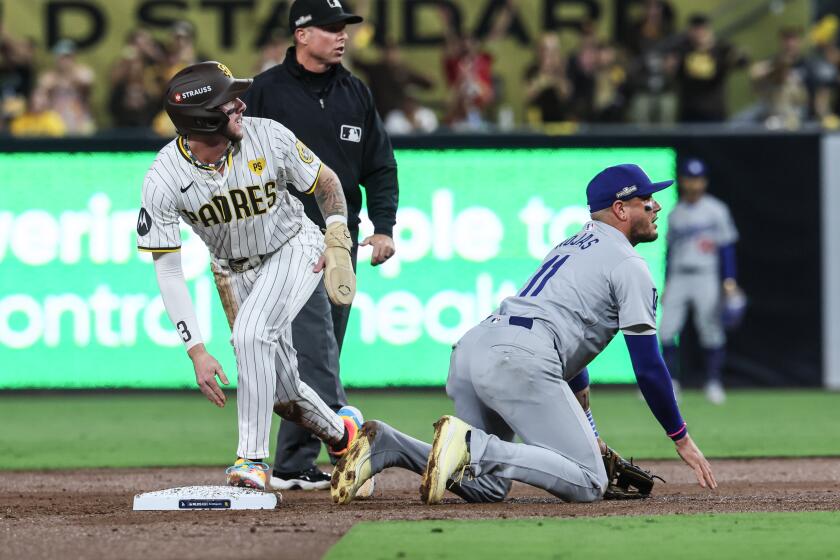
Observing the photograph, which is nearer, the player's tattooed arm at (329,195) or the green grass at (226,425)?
the player's tattooed arm at (329,195)

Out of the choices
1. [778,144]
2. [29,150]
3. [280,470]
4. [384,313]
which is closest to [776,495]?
[280,470]

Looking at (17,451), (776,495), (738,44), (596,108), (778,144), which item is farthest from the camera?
(738,44)

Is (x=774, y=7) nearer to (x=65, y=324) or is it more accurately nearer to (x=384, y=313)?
(x=384, y=313)

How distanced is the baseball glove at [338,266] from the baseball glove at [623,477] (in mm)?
1433

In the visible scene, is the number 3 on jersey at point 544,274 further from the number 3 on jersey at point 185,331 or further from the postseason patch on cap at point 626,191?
the number 3 on jersey at point 185,331

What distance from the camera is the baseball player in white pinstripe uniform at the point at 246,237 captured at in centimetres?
623

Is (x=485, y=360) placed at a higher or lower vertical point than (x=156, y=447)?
higher

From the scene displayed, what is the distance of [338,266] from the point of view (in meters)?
6.62

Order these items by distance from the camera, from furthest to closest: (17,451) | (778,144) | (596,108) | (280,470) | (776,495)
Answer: (596,108) → (778,144) → (17,451) → (280,470) → (776,495)

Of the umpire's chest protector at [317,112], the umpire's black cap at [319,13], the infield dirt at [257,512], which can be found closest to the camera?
the infield dirt at [257,512]

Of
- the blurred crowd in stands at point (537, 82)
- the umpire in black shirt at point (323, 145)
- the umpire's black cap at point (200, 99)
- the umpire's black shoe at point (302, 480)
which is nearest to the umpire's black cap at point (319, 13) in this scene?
the umpire in black shirt at point (323, 145)

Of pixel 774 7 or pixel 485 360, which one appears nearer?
pixel 485 360

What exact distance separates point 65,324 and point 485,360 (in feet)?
26.8

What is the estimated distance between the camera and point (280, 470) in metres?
7.48
